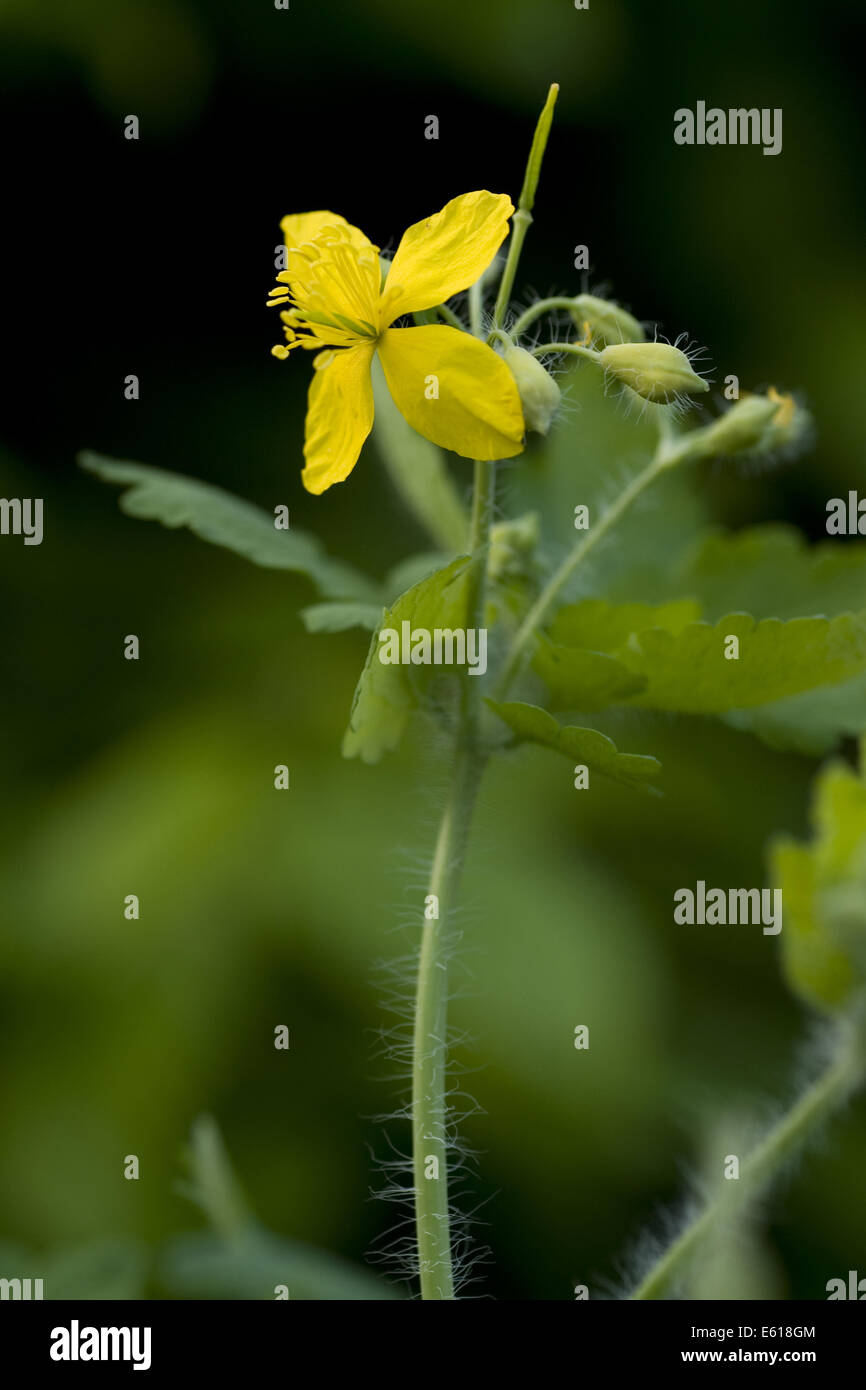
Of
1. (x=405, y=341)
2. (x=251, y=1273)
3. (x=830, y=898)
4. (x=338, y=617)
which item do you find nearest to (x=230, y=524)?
(x=338, y=617)

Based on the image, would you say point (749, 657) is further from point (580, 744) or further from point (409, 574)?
point (409, 574)

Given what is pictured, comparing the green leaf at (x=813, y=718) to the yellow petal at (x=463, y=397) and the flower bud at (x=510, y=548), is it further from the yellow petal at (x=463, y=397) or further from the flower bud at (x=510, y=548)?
the yellow petal at (x=463, y=397)

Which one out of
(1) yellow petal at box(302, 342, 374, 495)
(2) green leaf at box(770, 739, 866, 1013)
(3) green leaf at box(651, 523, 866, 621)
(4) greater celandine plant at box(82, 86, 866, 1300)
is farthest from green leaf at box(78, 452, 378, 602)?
(2) green leaf at box(770, 739, 866, 1013)

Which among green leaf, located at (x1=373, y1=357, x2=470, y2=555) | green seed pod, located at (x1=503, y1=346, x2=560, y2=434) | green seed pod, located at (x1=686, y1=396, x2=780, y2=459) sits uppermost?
green leaf, located at (x1=373, y1=357, x2=470, y2=555)

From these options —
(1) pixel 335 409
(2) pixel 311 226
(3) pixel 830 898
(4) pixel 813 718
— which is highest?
(2) pixel 311 226

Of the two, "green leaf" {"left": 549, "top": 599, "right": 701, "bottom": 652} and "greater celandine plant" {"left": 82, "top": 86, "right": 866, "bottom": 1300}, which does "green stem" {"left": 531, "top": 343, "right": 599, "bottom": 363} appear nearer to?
"greater celandine plant" {"left": 82, "top": 86, "right": 866, "bottom": 1300}

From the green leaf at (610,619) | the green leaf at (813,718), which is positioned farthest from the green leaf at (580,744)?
the green leaf at (813,718)
